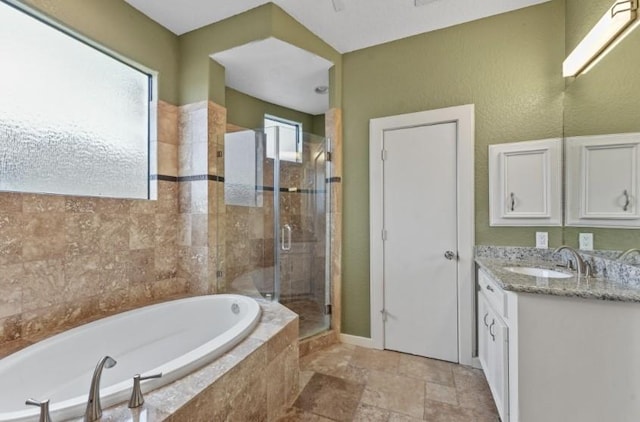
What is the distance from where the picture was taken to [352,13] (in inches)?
87.7

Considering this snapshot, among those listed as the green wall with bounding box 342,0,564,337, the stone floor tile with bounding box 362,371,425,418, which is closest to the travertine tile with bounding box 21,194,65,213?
the green wall with bounding box 342,0,564,337

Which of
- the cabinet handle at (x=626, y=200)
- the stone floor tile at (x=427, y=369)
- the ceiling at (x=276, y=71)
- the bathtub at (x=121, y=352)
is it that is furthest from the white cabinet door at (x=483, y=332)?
the ceiling at (x=276, y=71)

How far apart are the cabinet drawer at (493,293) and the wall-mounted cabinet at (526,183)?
0.46 meters

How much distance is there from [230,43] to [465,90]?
1.92m

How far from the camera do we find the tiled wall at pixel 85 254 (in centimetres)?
158

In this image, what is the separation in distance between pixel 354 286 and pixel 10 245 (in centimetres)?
234

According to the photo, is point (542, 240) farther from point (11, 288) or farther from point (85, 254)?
point (11, 288)

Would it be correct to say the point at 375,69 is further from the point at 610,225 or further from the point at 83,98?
the point at 83,98

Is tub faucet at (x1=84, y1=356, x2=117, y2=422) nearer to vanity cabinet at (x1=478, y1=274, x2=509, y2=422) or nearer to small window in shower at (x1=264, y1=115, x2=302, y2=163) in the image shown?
vanity cabinet at (x1=478, y1=274, x2=509, y2=422)

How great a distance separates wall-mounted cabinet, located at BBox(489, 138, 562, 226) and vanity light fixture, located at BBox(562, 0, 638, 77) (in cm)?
48

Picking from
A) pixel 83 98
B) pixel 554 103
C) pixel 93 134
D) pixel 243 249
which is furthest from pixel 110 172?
pixel 554 103

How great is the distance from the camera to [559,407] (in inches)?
53.5

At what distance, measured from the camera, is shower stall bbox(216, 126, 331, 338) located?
274cm

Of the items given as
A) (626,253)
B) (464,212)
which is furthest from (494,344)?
(464,212)
